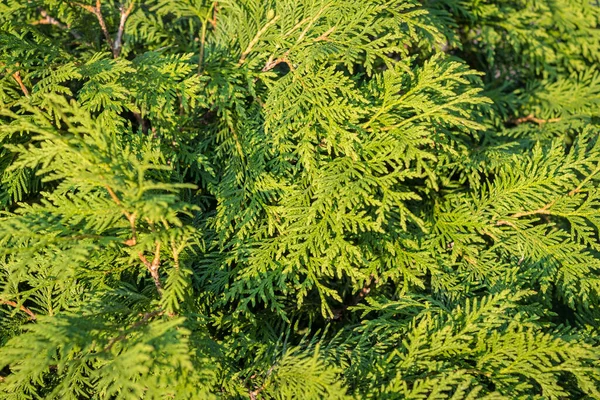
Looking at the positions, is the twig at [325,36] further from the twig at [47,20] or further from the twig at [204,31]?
the twig at [47,20]

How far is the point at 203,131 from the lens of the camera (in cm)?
217

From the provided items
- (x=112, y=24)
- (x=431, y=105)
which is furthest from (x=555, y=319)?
(x=112, y=24)

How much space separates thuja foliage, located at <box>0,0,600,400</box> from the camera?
154 cm

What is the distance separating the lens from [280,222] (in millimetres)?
1959

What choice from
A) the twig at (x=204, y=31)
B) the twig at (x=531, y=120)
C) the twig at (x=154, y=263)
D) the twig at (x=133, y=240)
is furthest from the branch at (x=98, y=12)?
the twig at (x=531, y=120)

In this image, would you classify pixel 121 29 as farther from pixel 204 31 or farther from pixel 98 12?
pixel 204 31

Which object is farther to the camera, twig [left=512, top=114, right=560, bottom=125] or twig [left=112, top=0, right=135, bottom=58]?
twig [left=512, top=114, right=560, bottom=125]

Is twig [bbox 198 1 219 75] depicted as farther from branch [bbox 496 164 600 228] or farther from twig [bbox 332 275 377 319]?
branch [bbox 496 164 600 228]

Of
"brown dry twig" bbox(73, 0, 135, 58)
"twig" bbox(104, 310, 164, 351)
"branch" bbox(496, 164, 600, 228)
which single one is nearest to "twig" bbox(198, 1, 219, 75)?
"brown dry twig" bbox(73, 0, 135, 58)

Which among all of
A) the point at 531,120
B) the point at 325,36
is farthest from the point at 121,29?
the point at 531,120

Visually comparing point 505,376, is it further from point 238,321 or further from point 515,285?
point 238,321

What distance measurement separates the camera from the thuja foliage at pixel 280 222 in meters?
1.54

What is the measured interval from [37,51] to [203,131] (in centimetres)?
66

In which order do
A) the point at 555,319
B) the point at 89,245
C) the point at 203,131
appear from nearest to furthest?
1. the point at 89,245
2. the point at 203,131
3. the point at 555,319
